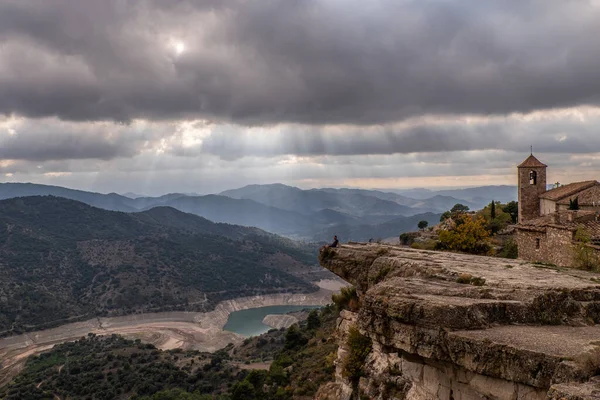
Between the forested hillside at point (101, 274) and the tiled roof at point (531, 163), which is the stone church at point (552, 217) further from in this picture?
the forested hillside at point (101, 274)

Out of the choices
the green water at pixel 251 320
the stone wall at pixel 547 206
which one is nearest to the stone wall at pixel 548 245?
the stone wall at pixel 547 206

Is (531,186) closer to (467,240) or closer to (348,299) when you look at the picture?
(467,240)

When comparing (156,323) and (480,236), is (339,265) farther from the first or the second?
(156,323)

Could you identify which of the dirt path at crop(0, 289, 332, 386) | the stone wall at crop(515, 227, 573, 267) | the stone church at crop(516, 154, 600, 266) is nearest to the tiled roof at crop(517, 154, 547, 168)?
the stone church at crop(516, 154, 600, 266)

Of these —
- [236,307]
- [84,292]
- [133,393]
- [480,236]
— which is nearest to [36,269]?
[84,292]

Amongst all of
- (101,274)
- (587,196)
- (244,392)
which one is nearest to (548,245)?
(587,196)

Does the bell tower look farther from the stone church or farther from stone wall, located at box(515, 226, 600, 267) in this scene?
stone wall, located at box(515, 226, 600, 267)
